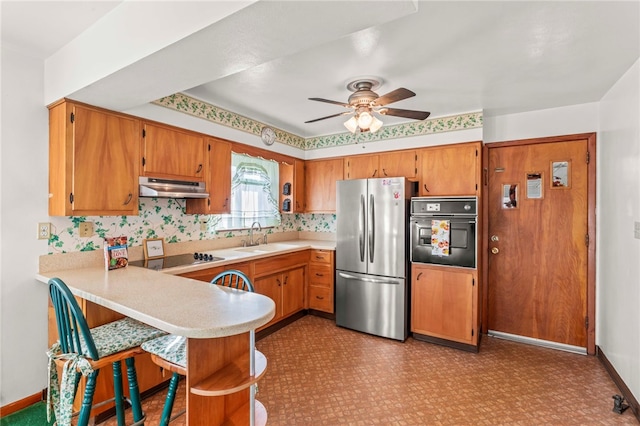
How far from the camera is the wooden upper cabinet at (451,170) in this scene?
10.7ft

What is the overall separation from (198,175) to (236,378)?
82.9 inches

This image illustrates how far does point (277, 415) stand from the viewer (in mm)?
2074

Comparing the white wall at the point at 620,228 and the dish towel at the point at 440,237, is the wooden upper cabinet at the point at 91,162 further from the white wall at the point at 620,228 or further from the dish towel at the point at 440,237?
the white wall at the point at 620,228

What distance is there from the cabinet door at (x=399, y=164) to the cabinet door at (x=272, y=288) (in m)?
1.83

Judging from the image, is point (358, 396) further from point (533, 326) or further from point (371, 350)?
point (533, 326)

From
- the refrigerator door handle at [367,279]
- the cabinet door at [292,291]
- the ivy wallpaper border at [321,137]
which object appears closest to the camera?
the ivy wallpaper border at [321,137]

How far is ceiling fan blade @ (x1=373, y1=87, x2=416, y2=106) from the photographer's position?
6.72 ft

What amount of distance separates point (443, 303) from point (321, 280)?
4.84ft

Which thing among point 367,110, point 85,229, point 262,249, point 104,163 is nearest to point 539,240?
point 367,110

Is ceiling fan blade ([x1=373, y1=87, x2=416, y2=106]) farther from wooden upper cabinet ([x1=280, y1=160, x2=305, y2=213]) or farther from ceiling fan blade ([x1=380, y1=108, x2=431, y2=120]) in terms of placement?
wooden upper cabinet ([x1=280, y1=160, x2=305, y2=213])

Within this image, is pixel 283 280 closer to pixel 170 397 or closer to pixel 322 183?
pixel 322 183

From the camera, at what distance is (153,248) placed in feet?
9.14

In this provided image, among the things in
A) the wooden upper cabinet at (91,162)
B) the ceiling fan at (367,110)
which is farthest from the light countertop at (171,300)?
the ceiling fan at (367,110)

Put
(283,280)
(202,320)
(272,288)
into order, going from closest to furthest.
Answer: (202,320)
(272,288)
(283,280)
